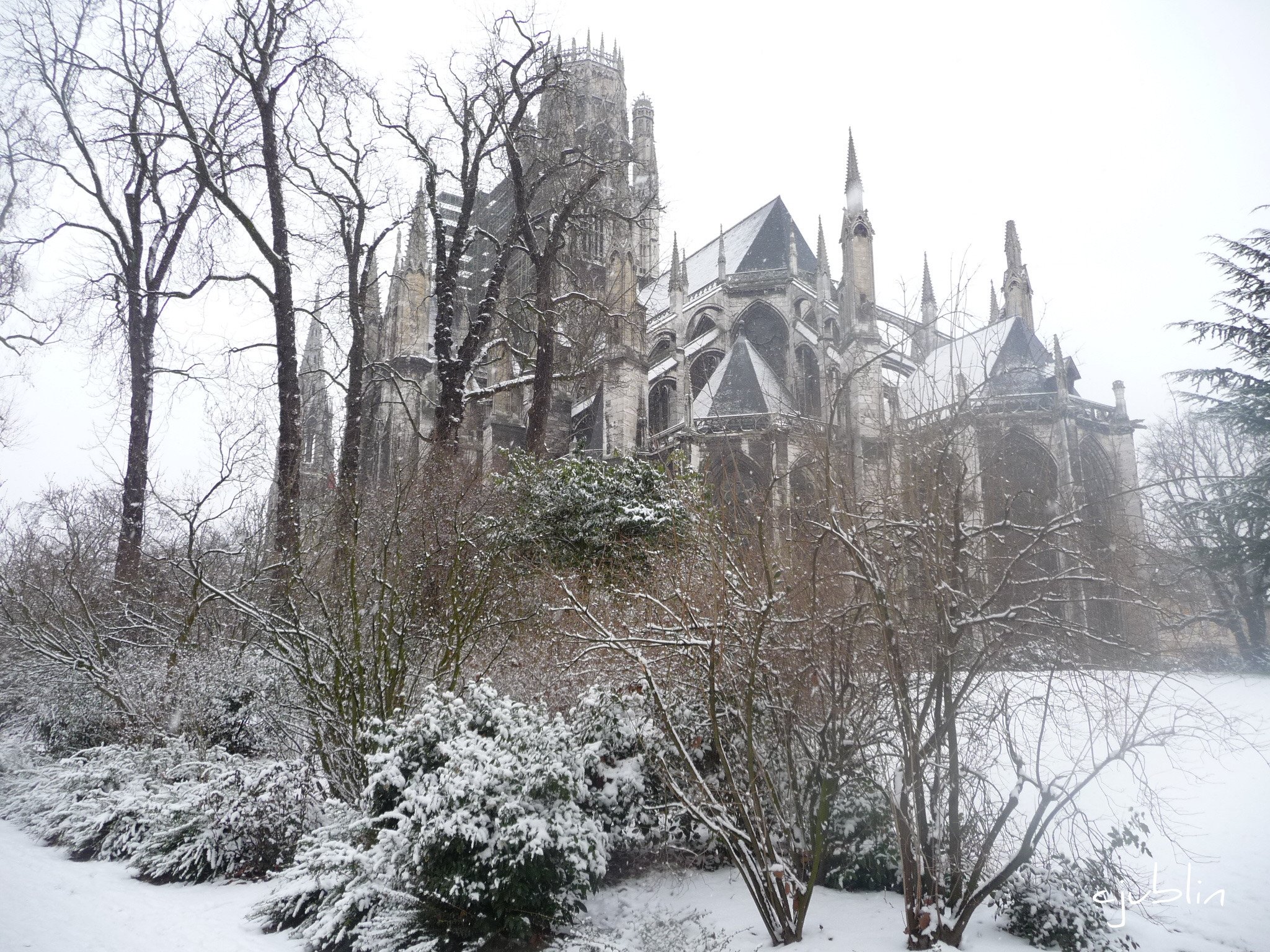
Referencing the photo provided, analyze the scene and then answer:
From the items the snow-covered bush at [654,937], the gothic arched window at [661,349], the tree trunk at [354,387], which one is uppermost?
the gothic arched window at [661,349]

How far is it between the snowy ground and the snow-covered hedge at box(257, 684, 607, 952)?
1.21 feet

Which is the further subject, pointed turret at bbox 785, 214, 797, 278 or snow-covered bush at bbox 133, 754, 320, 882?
pointed turret at bbox 785, 214, 797, 278

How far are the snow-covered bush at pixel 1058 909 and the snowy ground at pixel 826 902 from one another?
0.36 ft

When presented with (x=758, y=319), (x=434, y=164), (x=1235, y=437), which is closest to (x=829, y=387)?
(x=758, y=319)

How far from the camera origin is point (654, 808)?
5.36 meters

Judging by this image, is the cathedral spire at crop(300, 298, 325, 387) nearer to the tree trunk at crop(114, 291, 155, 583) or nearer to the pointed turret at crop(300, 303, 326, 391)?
the pointed turret at crop(300, 303, 326, 391)

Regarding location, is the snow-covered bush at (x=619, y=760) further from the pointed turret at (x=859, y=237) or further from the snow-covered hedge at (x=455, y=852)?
the pointed turret at (x=859, y=237)

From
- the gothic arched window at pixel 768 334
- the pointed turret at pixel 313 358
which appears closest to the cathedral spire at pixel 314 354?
the pointed turret at pixel 313 358

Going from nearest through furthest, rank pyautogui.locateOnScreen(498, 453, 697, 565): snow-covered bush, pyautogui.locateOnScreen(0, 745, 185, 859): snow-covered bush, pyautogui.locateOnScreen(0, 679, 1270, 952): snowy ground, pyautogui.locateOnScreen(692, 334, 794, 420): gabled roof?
pyautogui.locateOnScreen(0, 679, 1270, 952): snowy ground, pyautogui.locateOnScreen(0, 745, 185, 859): snow-covered bush, pyautogui.locateOnScreen(498, 453, 697, 565): snow-covered bush, pyautogui.locateOnScreen(692, 334, 794, 420): gabled roof

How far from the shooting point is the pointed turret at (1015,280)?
29109 mm

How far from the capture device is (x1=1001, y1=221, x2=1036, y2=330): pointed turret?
1146 inches

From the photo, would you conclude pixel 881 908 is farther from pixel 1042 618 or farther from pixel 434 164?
pixel 434 164

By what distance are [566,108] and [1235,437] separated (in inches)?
428

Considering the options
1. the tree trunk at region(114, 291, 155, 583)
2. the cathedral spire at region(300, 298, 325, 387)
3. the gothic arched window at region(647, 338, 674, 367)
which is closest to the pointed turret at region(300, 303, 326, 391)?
the cathedral spire at region(300, 298, 325, 387)
